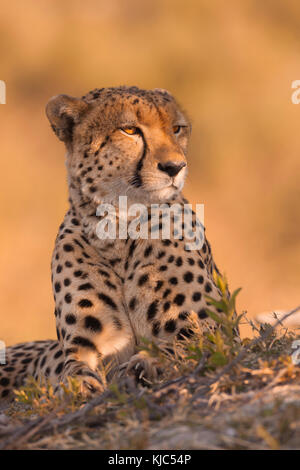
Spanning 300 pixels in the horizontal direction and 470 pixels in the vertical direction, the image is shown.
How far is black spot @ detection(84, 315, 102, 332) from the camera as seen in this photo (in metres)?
2.78

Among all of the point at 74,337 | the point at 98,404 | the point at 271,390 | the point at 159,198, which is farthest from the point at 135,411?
the point at 159,198

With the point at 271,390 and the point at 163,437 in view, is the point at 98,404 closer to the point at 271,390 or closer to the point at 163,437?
the point at 163,437

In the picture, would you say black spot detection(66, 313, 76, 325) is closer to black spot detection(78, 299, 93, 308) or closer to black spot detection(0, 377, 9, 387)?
black spot detection(78, 299, 93, 308)

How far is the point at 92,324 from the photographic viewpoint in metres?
2.79

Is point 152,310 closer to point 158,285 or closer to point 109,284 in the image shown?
point 158,285

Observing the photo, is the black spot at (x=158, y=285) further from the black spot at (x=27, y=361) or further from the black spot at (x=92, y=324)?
the black spot at (x=27, y=361)

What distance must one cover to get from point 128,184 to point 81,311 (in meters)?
0.56

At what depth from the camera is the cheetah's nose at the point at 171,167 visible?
109 inches

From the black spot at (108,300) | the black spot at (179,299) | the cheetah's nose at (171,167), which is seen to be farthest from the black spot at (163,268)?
the cheetah's nose at (171,167)

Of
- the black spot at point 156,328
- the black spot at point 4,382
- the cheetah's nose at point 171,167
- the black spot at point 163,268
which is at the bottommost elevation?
the black spot at point 4,382

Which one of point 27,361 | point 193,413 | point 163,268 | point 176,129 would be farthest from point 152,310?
point 193,413

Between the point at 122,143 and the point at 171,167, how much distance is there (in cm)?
27

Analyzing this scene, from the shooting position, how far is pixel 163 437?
1.61 meters

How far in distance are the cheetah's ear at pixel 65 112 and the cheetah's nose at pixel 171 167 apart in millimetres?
535
